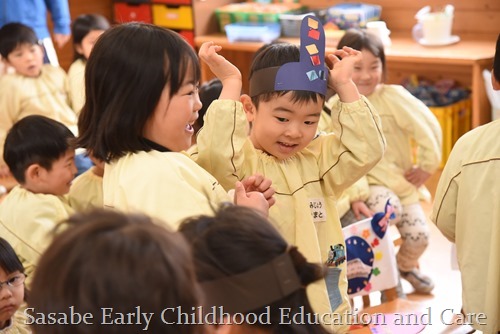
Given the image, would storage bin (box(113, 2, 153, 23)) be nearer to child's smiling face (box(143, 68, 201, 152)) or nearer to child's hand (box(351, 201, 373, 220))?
child's hand (box(351, 201, 373, 220))

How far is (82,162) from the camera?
4.07m

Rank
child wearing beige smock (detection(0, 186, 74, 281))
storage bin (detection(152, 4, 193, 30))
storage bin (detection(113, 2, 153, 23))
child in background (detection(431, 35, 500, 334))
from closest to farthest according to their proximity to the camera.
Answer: child in background (detection(431, 35, 500, 334)) < child wearing beige smock (detection(0, 186, 74, 281)) < storage bin (detection(152, 4, 193, 30)) < storage bin (detection(113, 2, 153, 23))

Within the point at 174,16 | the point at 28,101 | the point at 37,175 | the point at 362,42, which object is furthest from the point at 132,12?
the point at 37,175

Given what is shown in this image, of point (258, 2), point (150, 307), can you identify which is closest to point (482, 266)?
point (150, 307)

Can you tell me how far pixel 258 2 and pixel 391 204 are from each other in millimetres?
3097

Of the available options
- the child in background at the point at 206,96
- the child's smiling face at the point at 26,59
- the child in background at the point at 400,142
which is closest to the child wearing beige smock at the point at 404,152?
the child in background at the point at 400,142

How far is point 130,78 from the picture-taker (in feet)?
5.23

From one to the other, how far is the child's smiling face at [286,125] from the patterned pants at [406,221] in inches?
44.0

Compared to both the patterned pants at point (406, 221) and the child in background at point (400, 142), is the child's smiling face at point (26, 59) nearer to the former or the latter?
the child in background at point (400, 142)

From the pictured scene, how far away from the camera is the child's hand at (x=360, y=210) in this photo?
120 inches

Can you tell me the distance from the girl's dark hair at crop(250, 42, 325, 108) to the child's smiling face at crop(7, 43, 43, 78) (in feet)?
8.97

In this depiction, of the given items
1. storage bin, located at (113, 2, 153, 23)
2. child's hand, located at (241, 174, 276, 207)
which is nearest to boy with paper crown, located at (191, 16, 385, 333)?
child's hand, located at (241, 174, 276, 207)

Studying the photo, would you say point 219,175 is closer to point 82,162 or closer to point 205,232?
point 205,232

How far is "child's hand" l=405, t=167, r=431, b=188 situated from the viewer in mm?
3248
